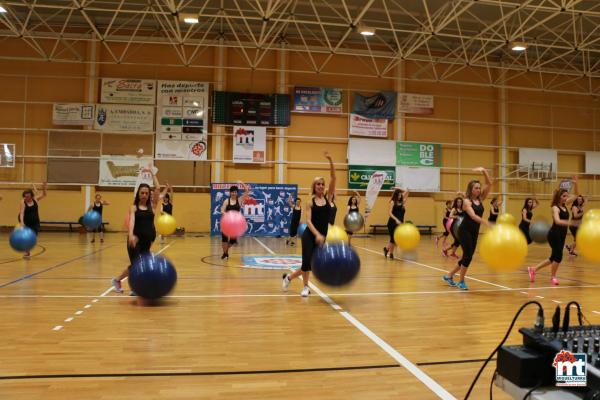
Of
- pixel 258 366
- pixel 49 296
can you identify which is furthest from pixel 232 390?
pixel 49 296

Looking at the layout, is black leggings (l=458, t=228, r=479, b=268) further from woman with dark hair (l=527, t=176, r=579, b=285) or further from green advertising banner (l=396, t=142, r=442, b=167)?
green advertising banner (l=396, t=142, r=442, b=167)

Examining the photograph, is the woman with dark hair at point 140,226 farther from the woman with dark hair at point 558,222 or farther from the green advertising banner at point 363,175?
the green advertising banner at point 363,175

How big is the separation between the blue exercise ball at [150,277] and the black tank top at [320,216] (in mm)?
1926

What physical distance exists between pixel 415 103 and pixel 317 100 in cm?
481

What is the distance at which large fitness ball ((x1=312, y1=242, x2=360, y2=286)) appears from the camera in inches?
210

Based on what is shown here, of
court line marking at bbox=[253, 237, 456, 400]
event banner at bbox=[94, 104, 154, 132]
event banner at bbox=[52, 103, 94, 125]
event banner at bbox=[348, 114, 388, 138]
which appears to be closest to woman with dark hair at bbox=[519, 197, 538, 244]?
court line marking at bbox=[253, 237, 456, 400]

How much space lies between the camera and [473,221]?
6.99 meters

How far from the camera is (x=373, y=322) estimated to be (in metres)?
4.82

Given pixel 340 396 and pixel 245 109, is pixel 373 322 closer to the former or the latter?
pixel 340 396

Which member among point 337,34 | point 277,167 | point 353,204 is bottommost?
point 353,204

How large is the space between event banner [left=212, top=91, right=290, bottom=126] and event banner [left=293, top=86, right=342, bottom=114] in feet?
2.00

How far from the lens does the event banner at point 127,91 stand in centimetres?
1956

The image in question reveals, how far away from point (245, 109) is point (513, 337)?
17184 millimetres

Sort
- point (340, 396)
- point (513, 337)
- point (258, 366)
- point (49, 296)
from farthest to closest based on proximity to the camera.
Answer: point (49, 296) < point (513, 337) < point (258, 366) < point (340, 396)
